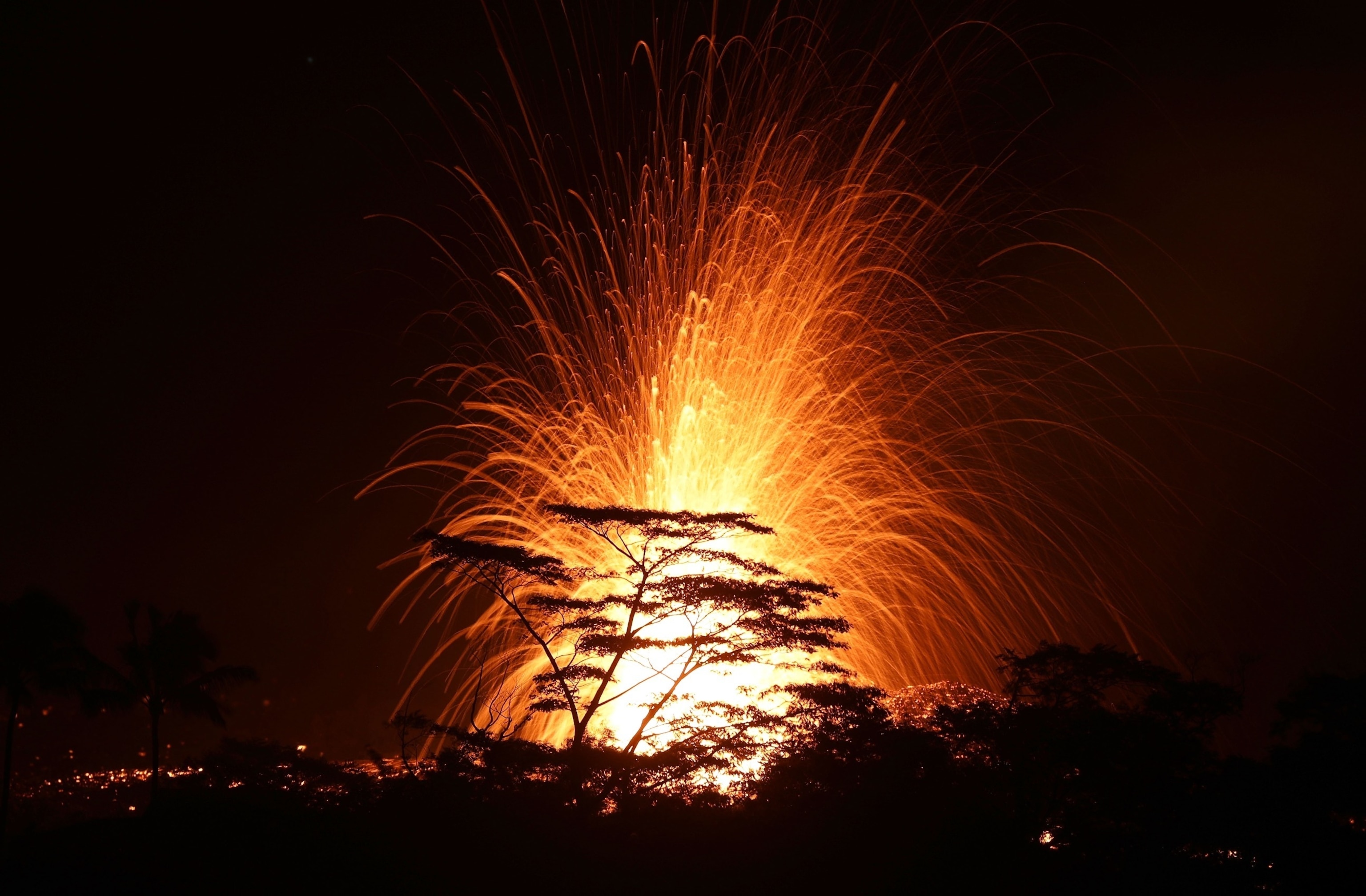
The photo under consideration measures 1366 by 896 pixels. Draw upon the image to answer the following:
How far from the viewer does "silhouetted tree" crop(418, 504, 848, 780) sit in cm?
1631

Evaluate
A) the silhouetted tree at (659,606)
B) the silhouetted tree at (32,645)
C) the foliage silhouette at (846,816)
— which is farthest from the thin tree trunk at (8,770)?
the silhouetted tree at (659,606)

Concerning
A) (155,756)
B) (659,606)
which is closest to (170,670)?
(155,756)

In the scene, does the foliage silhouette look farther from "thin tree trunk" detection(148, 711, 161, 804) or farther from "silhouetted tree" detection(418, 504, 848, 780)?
"thin tree trunk" detection(148, 711, 161, 804)

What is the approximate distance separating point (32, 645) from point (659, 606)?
14.3 m

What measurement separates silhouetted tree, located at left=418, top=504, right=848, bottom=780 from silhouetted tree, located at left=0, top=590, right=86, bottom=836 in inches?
407

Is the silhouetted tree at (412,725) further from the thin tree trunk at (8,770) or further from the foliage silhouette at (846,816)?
the thin tree trunk at (8,770)

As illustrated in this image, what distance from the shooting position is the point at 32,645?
879 inches

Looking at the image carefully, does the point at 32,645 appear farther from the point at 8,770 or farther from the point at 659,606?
the point at 659,606

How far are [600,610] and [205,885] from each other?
6488mm

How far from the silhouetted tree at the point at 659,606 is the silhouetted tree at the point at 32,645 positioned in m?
10.3

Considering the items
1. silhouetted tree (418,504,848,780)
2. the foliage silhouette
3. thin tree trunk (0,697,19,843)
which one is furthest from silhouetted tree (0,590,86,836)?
silhouetted tree (418,504,848,780)

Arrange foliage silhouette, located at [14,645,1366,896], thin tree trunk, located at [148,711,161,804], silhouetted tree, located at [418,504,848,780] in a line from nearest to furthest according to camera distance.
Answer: foliage silhouette, located at [14,645,1366,896], silhouetted tree, located at [418,504,848,780], thin tree trunk, located at [148,711,161,804]

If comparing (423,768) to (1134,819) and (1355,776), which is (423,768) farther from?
(1355,776)

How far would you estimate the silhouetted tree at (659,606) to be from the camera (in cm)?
1631
